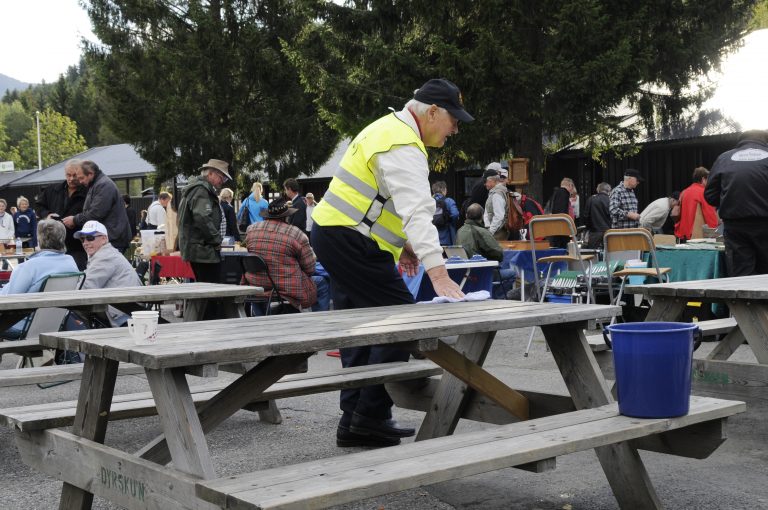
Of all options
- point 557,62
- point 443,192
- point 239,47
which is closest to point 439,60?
point 557,62

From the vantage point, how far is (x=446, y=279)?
4.35 m

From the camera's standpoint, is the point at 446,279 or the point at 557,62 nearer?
the point at 446,279

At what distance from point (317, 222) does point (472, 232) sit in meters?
6.22

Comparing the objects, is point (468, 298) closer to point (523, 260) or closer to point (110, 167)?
point (523, 260)

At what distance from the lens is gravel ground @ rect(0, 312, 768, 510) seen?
431cm

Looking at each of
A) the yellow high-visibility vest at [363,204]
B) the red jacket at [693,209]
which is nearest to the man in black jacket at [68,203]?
the yellow high-visibility vest at [363,204]

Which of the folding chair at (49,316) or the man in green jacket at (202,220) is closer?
the folding chair at (49,316)

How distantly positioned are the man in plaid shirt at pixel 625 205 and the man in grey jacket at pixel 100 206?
24.1ft

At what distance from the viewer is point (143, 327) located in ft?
10.7

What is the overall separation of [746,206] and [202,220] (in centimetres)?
501

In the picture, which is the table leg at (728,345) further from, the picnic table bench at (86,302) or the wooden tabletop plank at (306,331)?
the picnic table bench at (86,302)

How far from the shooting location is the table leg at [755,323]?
5.40 metres

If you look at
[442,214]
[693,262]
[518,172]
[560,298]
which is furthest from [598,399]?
[518,172]

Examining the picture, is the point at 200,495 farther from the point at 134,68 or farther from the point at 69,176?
the point at 134,68
